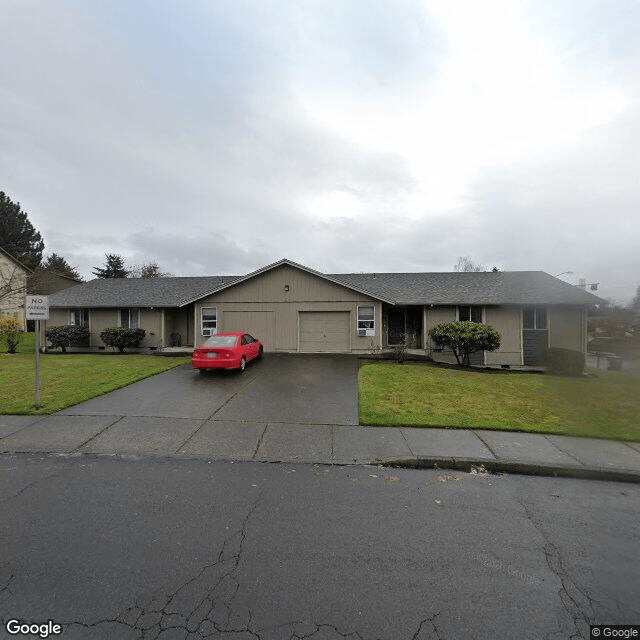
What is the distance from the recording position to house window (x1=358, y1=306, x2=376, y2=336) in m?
16.8

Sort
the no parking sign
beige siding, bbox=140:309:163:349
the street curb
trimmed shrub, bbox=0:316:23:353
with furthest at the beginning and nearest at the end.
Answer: beige siding, bbox=140:309:163:349
trimmed shrub, bbox=0:316:23:353
the no parking sign
the street curb

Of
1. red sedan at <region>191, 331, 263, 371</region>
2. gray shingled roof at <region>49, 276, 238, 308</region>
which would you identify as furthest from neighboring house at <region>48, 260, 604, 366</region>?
red sedan at <region>191, 331, 263, 371</region>

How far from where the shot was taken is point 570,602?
248 cm

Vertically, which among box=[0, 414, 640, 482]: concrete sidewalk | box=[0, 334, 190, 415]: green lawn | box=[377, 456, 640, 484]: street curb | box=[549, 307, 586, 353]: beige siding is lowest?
box=[377, 456, 640, 484]: street curb

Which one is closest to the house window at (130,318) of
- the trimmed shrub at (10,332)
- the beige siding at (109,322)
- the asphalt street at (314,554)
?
the beige siding at (109,322)

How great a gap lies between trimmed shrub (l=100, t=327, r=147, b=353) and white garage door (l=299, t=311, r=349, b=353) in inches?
366

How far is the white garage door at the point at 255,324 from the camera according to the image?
17156 millimetres

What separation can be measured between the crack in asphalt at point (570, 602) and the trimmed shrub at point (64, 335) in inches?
859

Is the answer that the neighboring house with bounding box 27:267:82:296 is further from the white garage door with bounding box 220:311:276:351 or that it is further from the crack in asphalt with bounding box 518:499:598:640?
the crack in asphalt with bounding box 518:499:598:640

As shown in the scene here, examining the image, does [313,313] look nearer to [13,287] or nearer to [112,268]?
[13,287]

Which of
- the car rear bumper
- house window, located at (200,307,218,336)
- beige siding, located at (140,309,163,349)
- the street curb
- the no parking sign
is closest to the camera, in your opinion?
the street curb

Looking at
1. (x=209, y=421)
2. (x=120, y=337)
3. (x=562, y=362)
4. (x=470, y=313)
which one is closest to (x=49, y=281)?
(x=120, y=337)
